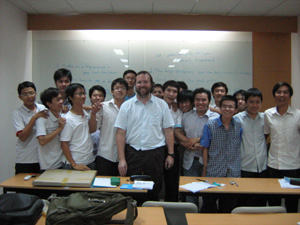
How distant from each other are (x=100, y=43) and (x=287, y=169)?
354cm

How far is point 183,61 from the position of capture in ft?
14.4

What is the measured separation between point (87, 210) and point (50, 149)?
124cm

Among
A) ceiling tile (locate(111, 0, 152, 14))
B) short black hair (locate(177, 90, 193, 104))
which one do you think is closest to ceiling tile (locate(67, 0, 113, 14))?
ceiling tile (locate(111, 0, 152, 14))

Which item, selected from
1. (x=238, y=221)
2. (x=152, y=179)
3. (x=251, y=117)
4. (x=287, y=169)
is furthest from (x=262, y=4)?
(x=238, y=221)

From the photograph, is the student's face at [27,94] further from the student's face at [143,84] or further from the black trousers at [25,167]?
the student's face at [143,84]

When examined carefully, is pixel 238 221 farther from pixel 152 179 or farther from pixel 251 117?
pixel 251 117

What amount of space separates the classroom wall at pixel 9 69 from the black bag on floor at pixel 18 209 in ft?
8.85

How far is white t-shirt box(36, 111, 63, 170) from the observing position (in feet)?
7.95

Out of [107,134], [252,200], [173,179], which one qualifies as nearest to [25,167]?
[107,134]

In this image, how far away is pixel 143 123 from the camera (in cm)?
252

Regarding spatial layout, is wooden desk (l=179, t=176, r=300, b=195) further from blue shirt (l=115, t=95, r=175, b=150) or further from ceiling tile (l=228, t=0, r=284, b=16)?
ceiling tile (l=228, t=0, r=284, b=16)

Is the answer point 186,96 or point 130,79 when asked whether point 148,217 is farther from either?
point 130,79

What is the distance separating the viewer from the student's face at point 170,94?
9.70 feet

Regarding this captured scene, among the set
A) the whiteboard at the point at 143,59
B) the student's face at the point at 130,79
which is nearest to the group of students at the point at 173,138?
the student's face at the point at 130,79
